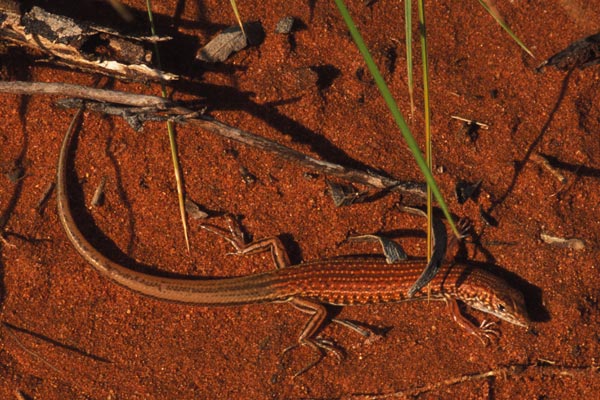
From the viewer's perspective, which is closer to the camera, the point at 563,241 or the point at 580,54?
the point at 580,54

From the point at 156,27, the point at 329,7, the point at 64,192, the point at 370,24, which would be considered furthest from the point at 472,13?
the point at 64,192

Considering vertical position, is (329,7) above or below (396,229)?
above

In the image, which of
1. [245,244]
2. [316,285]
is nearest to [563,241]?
[316,285]

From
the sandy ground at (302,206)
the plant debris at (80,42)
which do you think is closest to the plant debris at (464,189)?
the sandy ground at (302,206)

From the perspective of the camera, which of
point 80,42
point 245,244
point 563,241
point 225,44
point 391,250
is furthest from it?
point 563,241

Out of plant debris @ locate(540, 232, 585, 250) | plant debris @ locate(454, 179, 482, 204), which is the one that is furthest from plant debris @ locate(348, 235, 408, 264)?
plant debris @ locate(540, 232, 585, 250)

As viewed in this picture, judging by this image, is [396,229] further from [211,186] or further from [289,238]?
[211,186]

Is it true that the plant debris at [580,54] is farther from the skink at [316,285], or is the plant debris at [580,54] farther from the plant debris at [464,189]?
the skink at [316,285]

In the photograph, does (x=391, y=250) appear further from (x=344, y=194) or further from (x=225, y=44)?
(x=225, y=44)
